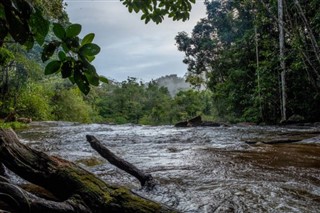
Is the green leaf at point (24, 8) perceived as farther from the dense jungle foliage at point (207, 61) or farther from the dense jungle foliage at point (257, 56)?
the dense jungle foliage at point (257, 56)

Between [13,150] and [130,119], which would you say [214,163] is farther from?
[130,119]

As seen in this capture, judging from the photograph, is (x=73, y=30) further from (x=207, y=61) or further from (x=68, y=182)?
(x=207, y=61)

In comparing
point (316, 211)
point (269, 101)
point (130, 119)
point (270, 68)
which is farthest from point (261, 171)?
point (130, 119)

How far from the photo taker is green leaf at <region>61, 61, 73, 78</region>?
39.8 inches

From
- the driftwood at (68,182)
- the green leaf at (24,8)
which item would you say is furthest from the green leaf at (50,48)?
the driftwood at (68,182)

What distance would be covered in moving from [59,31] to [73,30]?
48mm

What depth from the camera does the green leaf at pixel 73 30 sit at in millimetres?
949

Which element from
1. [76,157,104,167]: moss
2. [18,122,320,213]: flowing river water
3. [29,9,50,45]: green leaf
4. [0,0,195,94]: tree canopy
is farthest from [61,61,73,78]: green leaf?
[76,157,104,167]: moss

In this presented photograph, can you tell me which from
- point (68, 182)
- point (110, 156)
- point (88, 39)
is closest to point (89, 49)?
point (88, 39)

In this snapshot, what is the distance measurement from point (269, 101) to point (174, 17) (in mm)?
14917

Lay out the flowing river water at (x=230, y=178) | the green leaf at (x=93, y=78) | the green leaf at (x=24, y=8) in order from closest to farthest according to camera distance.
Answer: the green leaf at (x=24, y=8) → the green leaf at (x=93, y=78) → the flowing river water at (x=230, y=178)

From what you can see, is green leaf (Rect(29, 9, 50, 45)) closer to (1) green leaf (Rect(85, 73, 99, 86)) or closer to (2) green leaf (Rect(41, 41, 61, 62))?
(2) green leaf (Rect(41, 41, 61, 62))

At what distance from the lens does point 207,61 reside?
24672 millimetres

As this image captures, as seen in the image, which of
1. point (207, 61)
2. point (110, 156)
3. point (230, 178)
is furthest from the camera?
point (207, 61)
